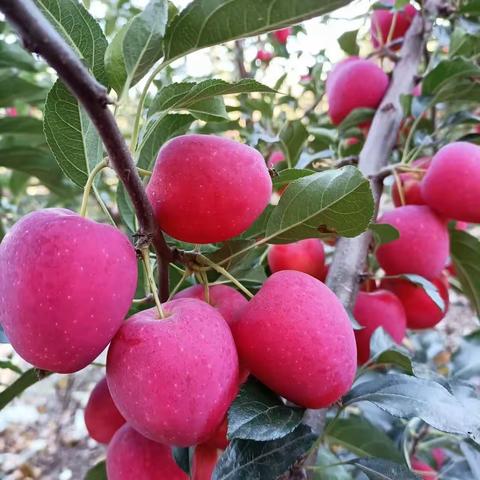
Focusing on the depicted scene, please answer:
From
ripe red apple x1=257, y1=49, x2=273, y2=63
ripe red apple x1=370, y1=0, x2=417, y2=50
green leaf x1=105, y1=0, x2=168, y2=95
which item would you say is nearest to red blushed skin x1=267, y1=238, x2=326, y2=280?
green leaf x1=105, y1=0, x2=168, y2=95

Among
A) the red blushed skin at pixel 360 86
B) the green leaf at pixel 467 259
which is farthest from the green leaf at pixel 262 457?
the red blushed skin at pixel 360 86

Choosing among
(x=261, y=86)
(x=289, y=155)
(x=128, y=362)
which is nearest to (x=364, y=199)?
(x=261, y=86)

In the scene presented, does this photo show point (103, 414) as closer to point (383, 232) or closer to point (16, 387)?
point (16, 387)

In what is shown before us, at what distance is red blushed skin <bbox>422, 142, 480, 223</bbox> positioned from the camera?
0.77 m

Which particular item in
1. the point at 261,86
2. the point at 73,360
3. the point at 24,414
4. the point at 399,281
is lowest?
the point at 24,414

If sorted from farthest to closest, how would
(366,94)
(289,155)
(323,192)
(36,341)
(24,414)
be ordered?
1. (24,414)
2. (366,94)
3. (289,155)
4. (323,192)
5. (36,341)

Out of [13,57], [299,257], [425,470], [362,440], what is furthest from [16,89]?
[425,470]

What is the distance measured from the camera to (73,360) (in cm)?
43

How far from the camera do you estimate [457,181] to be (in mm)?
777

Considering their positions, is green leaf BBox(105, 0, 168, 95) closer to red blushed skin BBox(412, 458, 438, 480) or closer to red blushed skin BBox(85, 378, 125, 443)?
red blushed skin BBox(85, 378, 125, 443)

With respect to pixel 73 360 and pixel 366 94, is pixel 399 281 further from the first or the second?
pixel 73 360

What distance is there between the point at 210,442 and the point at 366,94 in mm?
754

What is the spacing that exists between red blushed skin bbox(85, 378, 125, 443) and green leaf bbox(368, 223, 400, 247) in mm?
401

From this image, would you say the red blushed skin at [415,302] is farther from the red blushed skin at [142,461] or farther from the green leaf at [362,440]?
the red blushed skin at [142,461]
